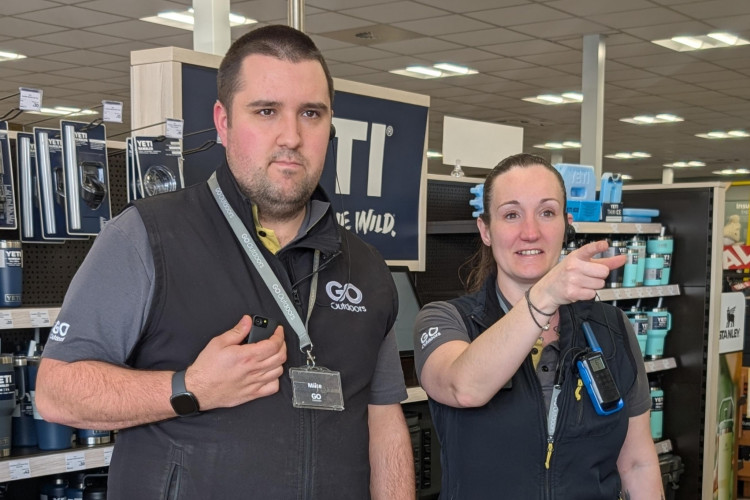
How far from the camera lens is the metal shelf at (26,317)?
2602 mm

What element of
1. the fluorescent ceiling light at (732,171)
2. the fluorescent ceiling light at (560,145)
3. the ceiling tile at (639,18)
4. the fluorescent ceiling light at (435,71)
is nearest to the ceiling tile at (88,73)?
the fluorescent ceiling light at (435,71)

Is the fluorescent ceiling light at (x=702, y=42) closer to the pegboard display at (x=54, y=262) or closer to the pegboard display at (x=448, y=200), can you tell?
the pegboard display at (x=448, y=200)

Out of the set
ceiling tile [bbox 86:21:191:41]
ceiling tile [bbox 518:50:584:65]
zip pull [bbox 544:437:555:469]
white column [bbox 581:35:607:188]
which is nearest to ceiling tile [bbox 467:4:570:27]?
white column [bbox 581:35:607:188]

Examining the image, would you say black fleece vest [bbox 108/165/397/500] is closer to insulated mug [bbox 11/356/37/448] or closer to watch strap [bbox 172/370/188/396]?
watch strap [bbox 172/370/188/396]

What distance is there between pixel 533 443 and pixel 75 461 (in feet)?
4.70

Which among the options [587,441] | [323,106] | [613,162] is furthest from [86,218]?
[613,162]

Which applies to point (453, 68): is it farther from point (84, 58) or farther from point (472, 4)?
point (84, 58)

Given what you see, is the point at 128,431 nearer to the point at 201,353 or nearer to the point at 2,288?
the point at 201,353

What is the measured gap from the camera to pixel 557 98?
13.0 m

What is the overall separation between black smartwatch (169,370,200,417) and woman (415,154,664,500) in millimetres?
666

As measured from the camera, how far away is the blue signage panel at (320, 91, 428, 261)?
331 centimetres

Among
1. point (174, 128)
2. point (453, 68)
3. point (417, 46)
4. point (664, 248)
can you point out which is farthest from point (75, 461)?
point (453, 68)

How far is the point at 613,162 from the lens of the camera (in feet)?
68.5

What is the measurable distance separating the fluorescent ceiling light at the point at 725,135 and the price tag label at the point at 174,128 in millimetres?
15006
